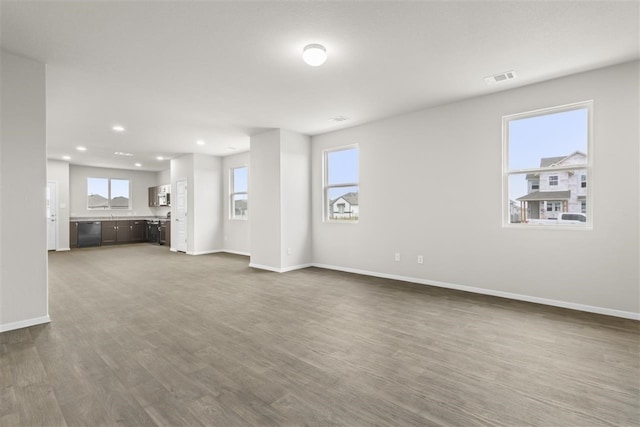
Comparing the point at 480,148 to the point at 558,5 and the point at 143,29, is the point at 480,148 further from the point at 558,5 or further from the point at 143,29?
the point at 143,29

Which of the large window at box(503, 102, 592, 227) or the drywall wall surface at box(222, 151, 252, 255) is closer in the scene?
the large window at box(503, 102, 592, 227)

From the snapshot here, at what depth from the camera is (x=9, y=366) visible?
2.27 metres

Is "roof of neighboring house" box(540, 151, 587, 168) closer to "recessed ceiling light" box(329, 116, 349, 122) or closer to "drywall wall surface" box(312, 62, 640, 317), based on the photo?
"drywall wall surface" box(312, 62, 640, 317)

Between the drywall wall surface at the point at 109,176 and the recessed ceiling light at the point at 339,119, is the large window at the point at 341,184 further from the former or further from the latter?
the drywall wall surface at the point at 109,176

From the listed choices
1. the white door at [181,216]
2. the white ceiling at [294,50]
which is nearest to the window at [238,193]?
the white door at [181,216]

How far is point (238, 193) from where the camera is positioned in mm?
8375

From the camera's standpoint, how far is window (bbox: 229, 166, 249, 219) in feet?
26.9

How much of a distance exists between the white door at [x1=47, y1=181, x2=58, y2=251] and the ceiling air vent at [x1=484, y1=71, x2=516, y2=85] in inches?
440

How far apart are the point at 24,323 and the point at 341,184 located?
15.7ft

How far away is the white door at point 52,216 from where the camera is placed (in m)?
8.84

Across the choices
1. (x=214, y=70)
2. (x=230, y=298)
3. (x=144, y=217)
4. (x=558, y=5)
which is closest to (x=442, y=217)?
(x=558, y=5)

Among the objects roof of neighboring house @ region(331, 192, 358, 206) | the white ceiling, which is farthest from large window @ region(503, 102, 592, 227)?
roof of neighboring house @ region(331, 192, 358, 206)

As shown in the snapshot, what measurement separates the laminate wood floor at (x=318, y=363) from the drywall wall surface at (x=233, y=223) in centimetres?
Answer: 399

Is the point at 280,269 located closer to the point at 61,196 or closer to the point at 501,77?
the point at 501,77
